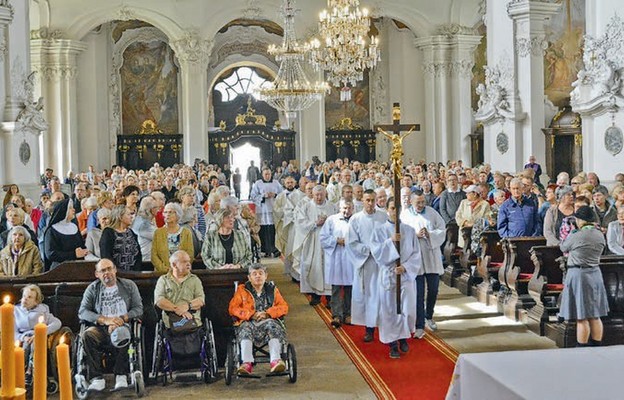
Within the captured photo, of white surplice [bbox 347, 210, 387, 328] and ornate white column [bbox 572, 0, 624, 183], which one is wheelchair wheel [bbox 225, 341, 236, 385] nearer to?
white surplice [bbox 347, 210, 387, 328]

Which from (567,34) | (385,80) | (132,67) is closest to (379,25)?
(385,80)

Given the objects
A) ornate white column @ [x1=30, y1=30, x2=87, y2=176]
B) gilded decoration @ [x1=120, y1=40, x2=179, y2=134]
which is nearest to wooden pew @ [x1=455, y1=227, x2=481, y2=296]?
ornate white column @ [x1=30, y1=30, x2=87, y2=176]

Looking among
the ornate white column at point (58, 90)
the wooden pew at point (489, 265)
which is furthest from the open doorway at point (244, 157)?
the wooden pew at point (489, 265)

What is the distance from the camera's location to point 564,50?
2744 cm

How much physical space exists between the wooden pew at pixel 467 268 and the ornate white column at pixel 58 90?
62.4ft

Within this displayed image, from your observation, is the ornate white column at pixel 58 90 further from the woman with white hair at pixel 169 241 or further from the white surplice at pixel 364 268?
the white surplice at pixel 364 268

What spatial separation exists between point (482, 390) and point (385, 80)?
3041 centimetres

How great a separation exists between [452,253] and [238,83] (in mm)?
24177

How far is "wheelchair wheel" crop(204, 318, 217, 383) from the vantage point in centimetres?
807

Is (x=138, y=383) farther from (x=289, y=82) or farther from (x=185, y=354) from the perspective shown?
(x=289, y=82)

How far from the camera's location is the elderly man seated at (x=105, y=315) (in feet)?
25.4

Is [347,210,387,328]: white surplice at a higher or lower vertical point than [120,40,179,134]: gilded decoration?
lower

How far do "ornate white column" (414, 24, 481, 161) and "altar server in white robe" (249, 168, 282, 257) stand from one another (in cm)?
1279

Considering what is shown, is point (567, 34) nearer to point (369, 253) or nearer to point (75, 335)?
point (369, 253)
